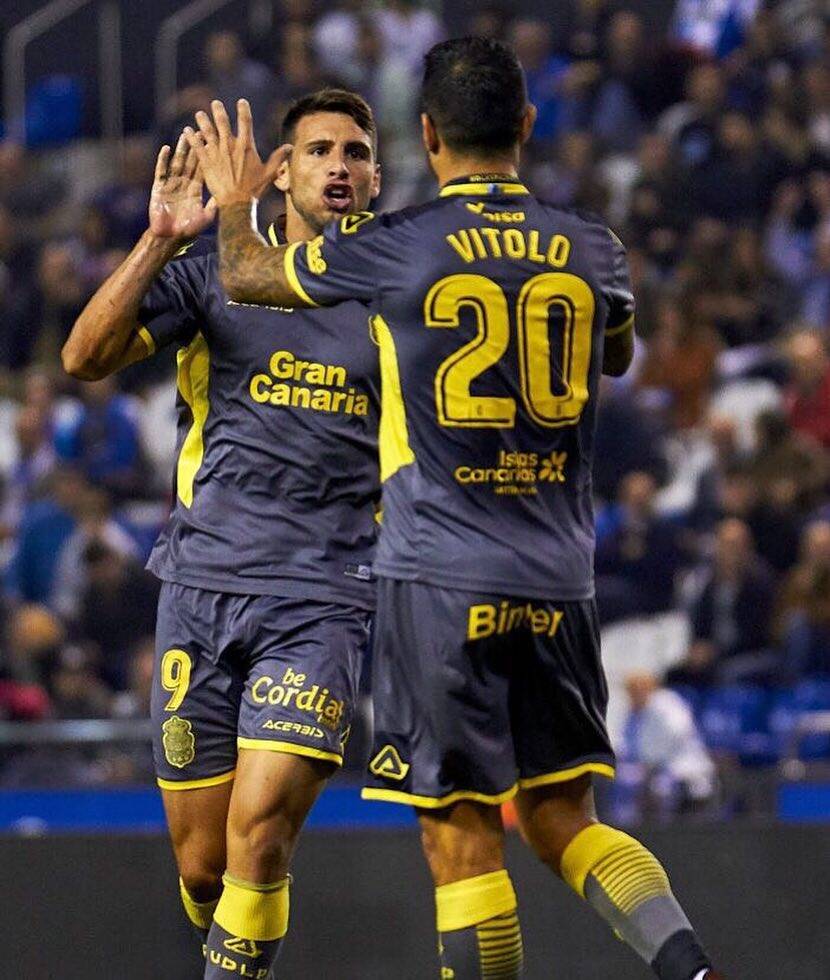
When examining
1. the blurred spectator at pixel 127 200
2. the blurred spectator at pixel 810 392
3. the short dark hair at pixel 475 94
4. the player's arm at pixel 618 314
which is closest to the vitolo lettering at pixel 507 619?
the player's arm at pixel 618 314

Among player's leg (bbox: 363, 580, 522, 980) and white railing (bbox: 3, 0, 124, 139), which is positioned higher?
white railing (bbox: 3, 0, 124, 139)

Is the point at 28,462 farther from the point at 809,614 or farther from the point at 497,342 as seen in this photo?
the point at 497,342

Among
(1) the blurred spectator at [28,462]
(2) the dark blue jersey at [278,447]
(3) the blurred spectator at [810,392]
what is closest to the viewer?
(2) the dark blue jersey at [278,447]

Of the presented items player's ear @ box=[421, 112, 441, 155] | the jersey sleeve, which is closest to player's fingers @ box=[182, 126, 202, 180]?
the jersey sleeve

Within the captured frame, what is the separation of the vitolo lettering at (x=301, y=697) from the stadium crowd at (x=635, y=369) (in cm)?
301

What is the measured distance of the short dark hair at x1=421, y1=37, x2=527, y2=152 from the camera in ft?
13.7

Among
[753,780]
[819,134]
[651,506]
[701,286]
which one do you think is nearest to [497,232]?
[753,780]

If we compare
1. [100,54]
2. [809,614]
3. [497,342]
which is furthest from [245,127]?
[100,54]

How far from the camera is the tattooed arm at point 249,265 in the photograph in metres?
4.28

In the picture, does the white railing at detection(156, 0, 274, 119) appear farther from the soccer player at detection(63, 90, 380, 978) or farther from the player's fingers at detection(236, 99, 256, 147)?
the player's fingers at detection(236, 99, 256, 147)

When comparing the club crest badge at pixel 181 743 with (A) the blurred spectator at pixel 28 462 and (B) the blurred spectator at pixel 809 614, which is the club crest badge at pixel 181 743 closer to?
(B) the blurred spectator at pixel 809 614

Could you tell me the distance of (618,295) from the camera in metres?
4.36

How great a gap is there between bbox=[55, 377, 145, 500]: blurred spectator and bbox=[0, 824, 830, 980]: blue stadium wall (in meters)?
4.94

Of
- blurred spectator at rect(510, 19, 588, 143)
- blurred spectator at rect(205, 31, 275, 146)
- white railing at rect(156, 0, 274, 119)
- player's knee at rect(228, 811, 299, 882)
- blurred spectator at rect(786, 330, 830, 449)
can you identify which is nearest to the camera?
player's knee at rect(228, 811, 299, 882)
